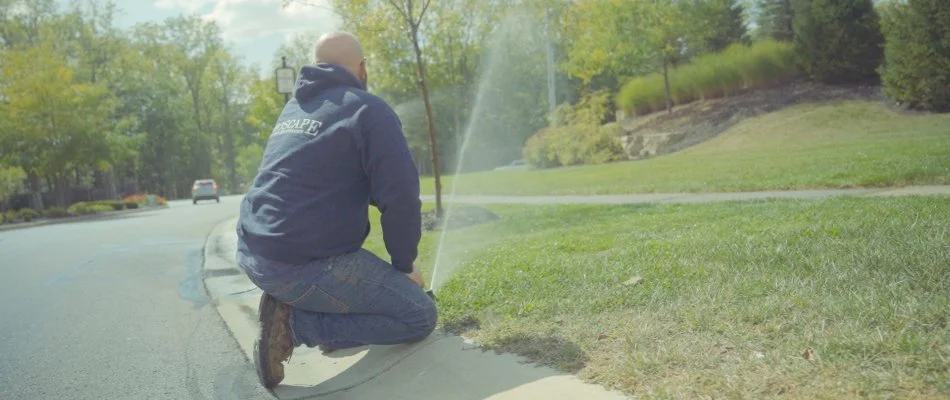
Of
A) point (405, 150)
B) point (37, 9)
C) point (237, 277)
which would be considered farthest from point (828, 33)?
point (37, 9)

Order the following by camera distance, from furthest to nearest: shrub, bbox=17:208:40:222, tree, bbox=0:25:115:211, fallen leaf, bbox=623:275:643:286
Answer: tree, bbox=0:25:115:211 → shrub, bbox=17:208:40:222 → fallen leaf, bbox=623:275:643:286

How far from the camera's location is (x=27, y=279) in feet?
27.5

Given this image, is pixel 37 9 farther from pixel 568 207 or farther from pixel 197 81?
pixel 568 207

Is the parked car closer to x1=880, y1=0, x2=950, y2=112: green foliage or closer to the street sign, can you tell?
the street sign

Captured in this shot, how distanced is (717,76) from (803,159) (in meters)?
15.7

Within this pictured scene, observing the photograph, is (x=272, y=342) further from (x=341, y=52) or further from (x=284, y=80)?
(x=284, y=80)

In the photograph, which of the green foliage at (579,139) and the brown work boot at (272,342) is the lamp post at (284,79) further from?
the green foliage at (579,139)

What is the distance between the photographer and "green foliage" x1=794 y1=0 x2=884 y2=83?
74.5 ft

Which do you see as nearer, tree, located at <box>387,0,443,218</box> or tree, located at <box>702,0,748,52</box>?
tree, located at <box>387,0,443,218</box>

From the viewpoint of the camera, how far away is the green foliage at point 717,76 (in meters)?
26.9

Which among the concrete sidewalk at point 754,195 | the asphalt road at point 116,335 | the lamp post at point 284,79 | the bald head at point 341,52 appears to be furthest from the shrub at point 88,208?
the bald head at point 341,52

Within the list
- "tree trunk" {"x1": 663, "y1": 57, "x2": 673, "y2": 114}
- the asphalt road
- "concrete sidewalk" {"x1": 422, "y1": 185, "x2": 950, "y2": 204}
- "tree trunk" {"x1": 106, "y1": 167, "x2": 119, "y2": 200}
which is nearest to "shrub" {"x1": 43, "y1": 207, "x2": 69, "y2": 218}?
the asphalt road

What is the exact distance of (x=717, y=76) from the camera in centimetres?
2848

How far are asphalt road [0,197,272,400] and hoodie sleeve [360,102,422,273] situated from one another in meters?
1.06
